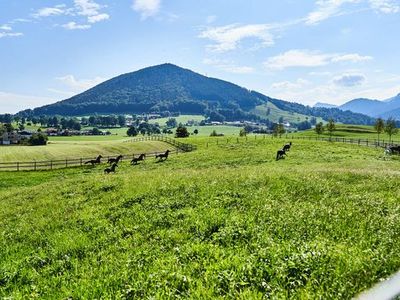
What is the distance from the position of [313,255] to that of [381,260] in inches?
59.4

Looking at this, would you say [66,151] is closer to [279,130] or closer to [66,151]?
[66,151]

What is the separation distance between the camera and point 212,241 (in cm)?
1145

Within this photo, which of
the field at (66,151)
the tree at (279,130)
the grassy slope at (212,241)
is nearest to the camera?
the grassy slope at (212,241)

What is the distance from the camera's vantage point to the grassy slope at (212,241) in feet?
27.4

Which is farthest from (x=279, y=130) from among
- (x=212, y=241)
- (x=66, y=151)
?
(x=212, y=241)

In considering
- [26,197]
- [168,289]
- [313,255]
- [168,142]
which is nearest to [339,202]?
[313,255]

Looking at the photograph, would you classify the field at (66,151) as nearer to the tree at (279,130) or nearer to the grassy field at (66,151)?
the grassy field at (66,151)

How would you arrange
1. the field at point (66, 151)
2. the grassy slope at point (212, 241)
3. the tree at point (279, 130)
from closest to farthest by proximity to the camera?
the grassy slope at point (212, 241)
the field at point (66, 151)
the tree at point (279, 130)

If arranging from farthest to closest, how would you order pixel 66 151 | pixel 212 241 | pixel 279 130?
pixel 279 130 < pixel 66 151 < pixel 212 241

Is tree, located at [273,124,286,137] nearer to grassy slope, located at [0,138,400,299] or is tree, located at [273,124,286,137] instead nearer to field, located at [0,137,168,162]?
field, located at [0,137,168,162]

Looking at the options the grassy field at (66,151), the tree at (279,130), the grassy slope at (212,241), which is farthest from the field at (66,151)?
the grassy slope at (212,241)

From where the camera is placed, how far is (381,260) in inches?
342

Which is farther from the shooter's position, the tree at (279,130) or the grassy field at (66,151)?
the tree at (279,130)

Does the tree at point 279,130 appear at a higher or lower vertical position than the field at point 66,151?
higher
